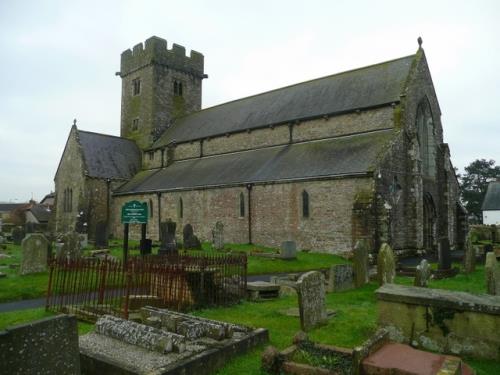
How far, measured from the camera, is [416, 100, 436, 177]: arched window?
81.6 ft

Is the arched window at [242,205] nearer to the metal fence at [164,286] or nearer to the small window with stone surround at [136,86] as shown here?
the metal fence at [164,286]

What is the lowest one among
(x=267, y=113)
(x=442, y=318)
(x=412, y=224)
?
(x=442, y=318)

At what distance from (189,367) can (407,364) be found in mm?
2643

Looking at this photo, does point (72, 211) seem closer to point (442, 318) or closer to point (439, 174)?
point (439, 174)

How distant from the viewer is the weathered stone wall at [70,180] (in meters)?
33.4

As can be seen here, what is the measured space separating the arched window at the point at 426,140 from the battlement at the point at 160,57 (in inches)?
940

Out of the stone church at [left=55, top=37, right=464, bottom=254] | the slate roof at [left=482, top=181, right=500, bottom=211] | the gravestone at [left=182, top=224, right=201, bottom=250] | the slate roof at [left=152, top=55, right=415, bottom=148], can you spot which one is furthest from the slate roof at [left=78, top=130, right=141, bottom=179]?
the slate roof at [left=482, top=181, right=500, bottom=211]

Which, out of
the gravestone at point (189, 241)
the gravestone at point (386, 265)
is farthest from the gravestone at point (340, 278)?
the gravestone at point (189, 241)

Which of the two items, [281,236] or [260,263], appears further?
[281,236]

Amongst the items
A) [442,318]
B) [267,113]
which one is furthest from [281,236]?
[442,318]

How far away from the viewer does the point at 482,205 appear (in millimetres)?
57125

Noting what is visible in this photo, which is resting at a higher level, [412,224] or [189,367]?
[412,224]

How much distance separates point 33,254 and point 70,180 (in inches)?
880

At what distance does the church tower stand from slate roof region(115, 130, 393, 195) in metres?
7.96
